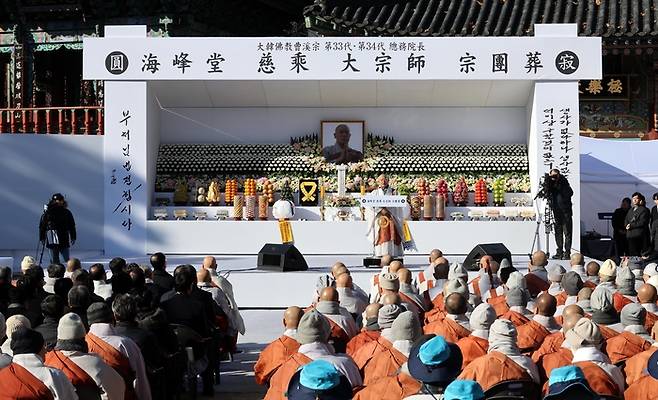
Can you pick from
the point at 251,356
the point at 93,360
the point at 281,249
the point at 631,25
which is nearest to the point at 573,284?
the point at 251,356

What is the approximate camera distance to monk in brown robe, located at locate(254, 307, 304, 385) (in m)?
7.21

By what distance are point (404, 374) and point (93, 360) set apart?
6.13 ft

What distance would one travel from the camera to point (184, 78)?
18.6 meters

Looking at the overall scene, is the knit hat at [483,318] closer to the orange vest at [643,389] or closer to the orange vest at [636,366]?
the orange vest at [636,366]

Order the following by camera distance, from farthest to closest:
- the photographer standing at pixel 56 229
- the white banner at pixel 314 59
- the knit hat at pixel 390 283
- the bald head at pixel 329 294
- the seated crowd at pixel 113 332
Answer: the white banner at pixel 314 59, the photographer standing at pixel 56 229, the knit hat at pixel 390 283, the bald head at pixel 329 294, the seated crowd at pixel 113 332

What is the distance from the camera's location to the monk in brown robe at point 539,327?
7.36m

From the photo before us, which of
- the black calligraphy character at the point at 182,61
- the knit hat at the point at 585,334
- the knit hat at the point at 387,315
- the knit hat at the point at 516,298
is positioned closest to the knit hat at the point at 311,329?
the knit hat at the point at 387,315

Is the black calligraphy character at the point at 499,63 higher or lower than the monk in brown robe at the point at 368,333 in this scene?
higher

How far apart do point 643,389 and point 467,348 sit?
1.28m

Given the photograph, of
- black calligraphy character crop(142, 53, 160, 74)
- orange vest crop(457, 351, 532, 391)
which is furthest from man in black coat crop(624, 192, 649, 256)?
orange vest crop(457, 351, 532, 391)

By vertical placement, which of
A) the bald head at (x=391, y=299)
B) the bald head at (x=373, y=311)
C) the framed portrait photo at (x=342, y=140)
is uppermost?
the framed portrait photo at (x=342, y=140)

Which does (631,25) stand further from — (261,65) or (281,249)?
(281,249)

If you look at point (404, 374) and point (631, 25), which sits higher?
point (631, 25)

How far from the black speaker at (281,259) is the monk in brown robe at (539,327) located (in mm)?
7208
